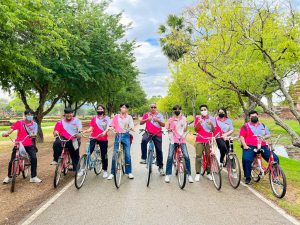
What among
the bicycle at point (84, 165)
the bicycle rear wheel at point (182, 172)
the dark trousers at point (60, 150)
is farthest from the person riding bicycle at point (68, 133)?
the bicycle rear wheel at point (182, 172)

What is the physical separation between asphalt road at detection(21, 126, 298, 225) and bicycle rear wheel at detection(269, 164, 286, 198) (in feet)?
1.64

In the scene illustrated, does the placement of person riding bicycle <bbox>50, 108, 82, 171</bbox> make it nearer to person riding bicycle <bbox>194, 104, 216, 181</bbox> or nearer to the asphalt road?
the asphalt road

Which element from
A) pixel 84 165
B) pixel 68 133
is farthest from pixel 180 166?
pixel 68 133

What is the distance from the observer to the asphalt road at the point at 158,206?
151 inches

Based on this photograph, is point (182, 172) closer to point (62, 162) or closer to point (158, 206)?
point (158, 206)

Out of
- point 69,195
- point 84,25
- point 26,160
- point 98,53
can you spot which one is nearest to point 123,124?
point 69,195

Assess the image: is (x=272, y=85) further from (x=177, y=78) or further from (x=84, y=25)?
(x=177, y=78)

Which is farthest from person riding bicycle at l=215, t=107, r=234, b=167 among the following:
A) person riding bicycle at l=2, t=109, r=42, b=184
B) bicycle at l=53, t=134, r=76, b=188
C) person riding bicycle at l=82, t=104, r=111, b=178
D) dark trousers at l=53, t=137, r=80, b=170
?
person riding bicycle at l=2, t=109, r=42, b=184

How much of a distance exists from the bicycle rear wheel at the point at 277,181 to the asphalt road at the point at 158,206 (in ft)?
1.64

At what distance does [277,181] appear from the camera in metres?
4.99

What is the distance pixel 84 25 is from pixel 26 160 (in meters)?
9.40

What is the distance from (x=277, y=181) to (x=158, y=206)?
107 inches

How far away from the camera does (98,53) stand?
526 inches

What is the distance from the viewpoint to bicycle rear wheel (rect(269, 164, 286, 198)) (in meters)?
4.79
